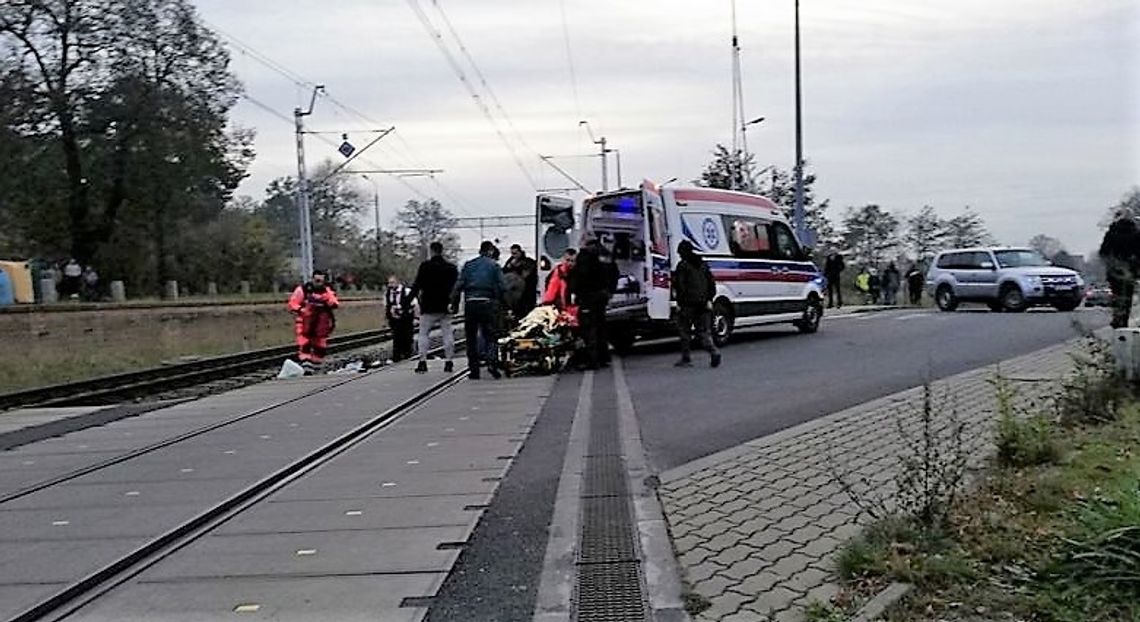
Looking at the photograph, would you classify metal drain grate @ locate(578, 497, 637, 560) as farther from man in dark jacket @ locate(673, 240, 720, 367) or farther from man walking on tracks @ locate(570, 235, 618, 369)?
man in dark jacket @ locate(673, 240, 720, 367)

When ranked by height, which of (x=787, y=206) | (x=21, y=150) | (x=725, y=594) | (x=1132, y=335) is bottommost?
(x=725, y=594)

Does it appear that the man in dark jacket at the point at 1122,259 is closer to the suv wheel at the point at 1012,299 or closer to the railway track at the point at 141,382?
the suv wheel at the point at 1012,299

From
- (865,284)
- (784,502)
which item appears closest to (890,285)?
(865,284)

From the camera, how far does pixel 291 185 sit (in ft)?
340

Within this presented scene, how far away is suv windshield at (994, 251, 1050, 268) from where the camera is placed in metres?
27.7

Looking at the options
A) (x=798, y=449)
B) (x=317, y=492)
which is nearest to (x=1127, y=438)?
(x=798, y=449)

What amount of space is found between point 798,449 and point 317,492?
3504mm

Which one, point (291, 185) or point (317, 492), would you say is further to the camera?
point (291, 185)

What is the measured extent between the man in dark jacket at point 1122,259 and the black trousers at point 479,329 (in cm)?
755

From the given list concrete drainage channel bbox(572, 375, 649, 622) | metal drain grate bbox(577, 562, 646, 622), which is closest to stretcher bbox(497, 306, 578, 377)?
concrete drainage channel bbox(572, 375, 649, 622)

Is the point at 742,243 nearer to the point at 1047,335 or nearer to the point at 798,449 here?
the point at 1047,335

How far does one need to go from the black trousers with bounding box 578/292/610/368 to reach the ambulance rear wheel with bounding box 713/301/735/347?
3.05m

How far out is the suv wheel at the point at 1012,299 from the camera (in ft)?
89.1

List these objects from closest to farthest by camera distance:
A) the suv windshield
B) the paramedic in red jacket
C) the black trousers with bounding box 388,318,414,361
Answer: the paramedic in red jacket < the black trousers with bounding box 388,318,414,361 < the suv windshield
